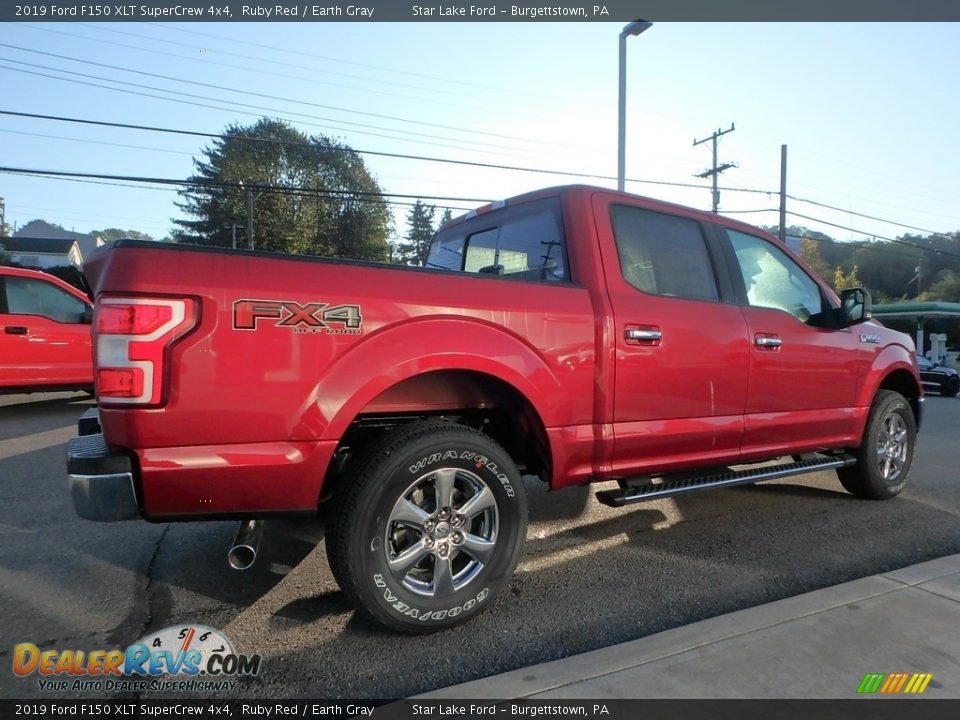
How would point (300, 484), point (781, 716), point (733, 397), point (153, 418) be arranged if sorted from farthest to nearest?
point (733, 397) < point (300, 484) < point (153, 418) < point (781, 716)

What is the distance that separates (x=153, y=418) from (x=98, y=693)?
38.8 inches

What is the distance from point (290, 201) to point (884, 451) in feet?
144

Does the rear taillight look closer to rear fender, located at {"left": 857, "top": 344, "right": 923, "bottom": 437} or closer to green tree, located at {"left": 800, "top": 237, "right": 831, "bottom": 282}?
rear fender, located at {"left": 857, "top": 344, "right": 923, "bottom": 437}

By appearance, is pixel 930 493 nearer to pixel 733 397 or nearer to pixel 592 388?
pixel 733 397

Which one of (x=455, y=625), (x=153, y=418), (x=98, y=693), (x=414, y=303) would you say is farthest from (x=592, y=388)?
(x=98, y=693)

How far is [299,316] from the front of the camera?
227 cm

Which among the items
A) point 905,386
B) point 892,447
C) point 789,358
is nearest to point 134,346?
point 789,358

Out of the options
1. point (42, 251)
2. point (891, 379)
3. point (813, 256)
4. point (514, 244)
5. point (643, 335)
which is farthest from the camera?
point (42, 251)

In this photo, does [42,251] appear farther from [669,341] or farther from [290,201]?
[669,341]

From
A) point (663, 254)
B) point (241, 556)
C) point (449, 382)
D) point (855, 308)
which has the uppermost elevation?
point (663, 254)

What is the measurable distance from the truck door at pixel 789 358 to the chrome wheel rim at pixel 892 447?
46 cm

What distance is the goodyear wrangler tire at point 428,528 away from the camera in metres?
2.38

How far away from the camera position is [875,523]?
4.14 meters

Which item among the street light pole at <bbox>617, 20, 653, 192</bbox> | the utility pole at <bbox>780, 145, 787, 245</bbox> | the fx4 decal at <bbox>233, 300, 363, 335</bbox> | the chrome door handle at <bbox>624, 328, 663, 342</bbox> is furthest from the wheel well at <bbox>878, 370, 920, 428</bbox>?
the utility pole at <bbox>780, 145, 787, 245</bbox>
